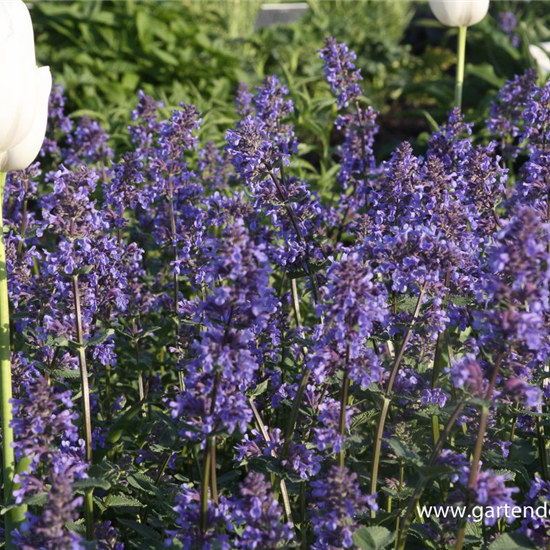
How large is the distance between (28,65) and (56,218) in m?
0.40

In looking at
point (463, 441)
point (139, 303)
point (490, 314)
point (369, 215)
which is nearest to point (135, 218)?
point (139, 303)

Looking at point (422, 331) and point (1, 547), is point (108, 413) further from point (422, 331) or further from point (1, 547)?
point (422, 331)

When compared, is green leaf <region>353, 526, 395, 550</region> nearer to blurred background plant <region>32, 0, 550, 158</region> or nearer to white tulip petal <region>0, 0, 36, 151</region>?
white tulip petal <region>0, 0, 36, 151</region>

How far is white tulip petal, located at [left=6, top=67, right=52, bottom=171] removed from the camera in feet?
7.98

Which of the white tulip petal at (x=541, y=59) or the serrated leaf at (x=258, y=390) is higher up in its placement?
the white tulip petal at (x=541, y=59)

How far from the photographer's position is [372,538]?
207 cm

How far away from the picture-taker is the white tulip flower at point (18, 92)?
227 centimetres

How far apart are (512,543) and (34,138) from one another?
1.62 m

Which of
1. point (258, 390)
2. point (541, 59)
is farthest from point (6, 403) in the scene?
point (541, 59)

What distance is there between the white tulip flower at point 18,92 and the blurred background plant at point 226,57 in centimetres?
335

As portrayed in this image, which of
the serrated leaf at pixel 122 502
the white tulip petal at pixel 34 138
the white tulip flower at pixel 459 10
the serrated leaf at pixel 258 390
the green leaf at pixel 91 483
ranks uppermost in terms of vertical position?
the white tulip flower at pixel 459 10

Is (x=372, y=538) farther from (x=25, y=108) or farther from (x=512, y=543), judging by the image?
(x=25, y=108)

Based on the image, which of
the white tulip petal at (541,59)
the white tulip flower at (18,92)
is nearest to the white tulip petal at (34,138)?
the white tulip flower at (18,92)

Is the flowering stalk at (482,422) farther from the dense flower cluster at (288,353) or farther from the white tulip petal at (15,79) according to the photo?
the white tulip petal at (15,79)
